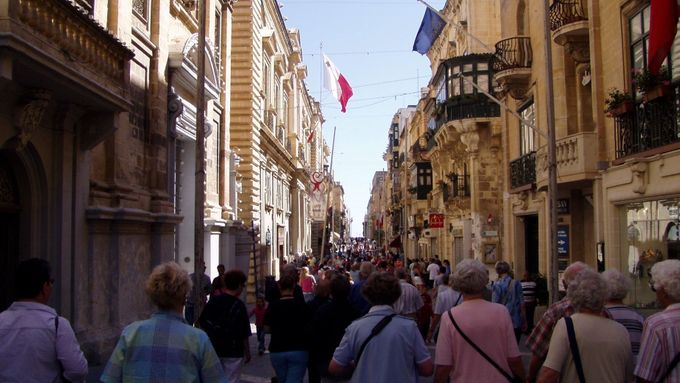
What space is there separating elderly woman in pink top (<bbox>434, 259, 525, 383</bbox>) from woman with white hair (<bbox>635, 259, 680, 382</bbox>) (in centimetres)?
78

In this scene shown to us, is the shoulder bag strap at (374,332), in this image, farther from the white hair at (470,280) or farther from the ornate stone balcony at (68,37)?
the ornate stone balcony at (68,37)

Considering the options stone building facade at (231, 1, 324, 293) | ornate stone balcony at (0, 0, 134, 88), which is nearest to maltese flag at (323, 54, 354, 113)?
stone building facade at (231, 1, 324, 293)

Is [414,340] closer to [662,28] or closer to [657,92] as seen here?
[662,28]

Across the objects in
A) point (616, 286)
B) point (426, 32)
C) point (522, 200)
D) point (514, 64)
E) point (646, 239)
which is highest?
point (426, 32)

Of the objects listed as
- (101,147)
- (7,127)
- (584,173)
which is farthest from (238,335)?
(584,173)

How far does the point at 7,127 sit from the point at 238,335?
451cm

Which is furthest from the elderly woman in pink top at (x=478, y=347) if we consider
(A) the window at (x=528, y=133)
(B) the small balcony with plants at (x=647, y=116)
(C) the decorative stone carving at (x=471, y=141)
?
(C) the decorative stone carving at (x=471, y=141)

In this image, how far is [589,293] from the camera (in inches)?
182

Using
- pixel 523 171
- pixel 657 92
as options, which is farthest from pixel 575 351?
pixel 523 171

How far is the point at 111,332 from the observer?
11.7m

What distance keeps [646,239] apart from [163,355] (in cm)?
1154

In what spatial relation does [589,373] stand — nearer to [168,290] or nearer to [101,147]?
[168,290]

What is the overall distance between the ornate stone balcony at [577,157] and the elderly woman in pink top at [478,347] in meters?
11.0

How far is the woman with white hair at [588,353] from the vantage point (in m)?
4.42
